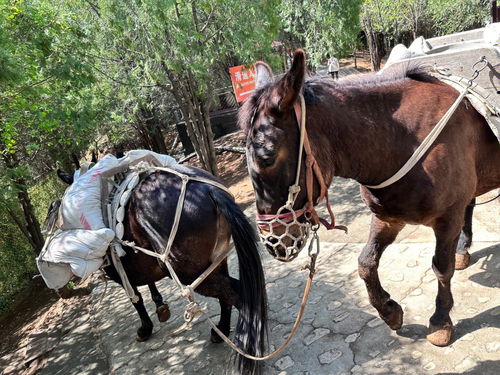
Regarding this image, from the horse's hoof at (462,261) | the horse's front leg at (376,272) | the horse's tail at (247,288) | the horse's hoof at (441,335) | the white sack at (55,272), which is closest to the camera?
the horse's hoof at (441,335)

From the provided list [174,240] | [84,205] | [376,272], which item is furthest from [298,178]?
[84,205]

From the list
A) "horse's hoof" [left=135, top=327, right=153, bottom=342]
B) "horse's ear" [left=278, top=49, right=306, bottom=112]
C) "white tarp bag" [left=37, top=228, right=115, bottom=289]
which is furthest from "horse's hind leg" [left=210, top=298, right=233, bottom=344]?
"horse's ear" [left=278, top=49, right=306, bottom=112]

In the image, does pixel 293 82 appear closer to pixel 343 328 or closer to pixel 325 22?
pixel 343 328

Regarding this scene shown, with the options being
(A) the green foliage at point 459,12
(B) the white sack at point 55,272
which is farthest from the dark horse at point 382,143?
(A) the green foliage at point 459,12

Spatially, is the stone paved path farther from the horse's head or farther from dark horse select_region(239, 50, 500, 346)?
the horse's head

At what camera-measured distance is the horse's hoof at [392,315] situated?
250 cm

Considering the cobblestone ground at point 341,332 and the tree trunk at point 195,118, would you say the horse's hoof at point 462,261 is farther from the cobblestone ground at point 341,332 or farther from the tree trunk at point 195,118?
the tree trunk at point 195,118

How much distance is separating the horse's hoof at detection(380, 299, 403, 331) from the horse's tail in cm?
92

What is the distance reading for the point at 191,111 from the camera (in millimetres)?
6996

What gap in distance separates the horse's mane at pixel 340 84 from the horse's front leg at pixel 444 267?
876 mm

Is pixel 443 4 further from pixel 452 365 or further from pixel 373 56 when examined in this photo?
pixel 452 365

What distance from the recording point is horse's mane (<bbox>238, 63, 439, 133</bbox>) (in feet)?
5.70

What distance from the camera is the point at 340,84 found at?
1989 mm

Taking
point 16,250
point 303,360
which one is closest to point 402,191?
point 303,360
